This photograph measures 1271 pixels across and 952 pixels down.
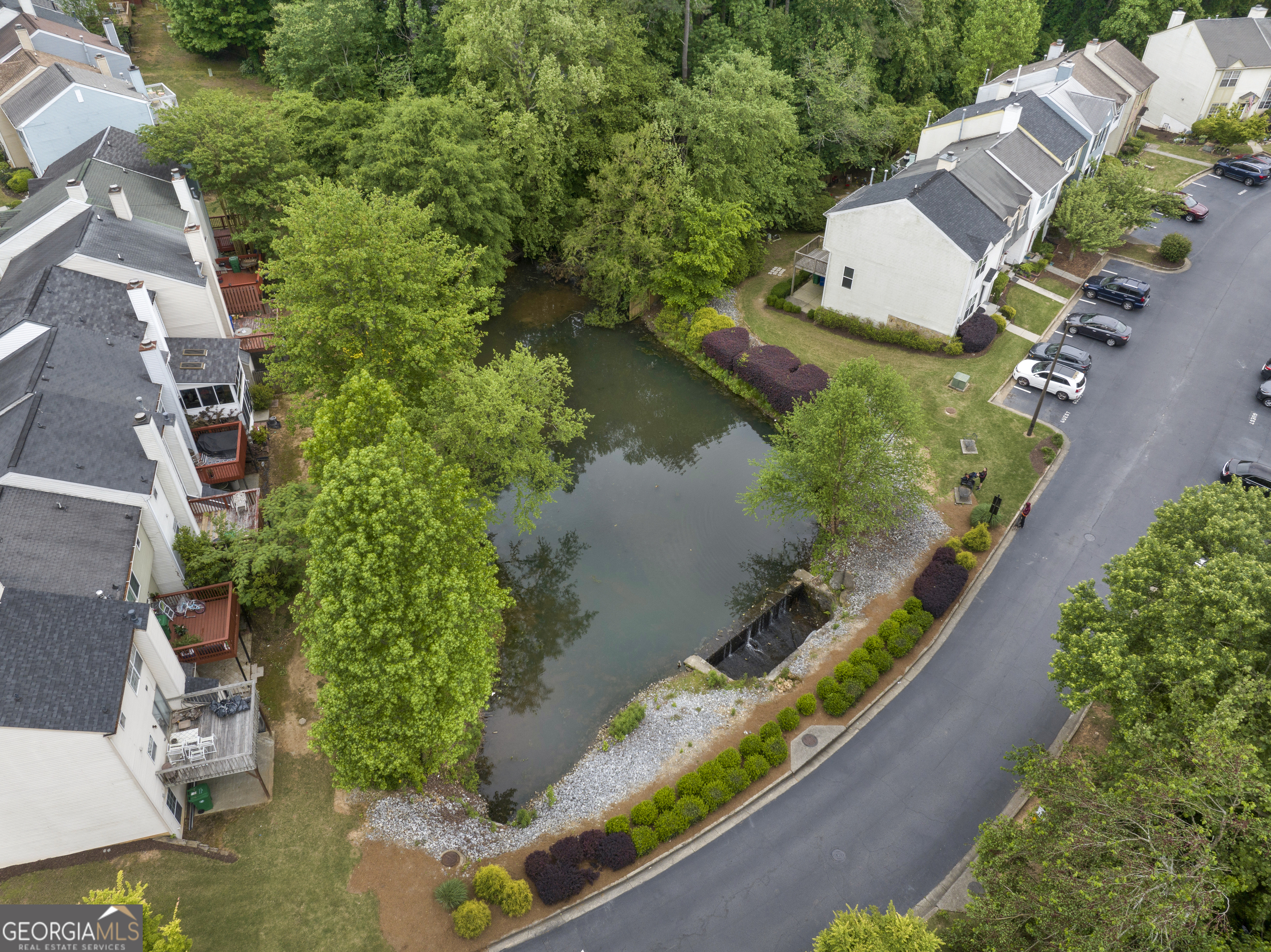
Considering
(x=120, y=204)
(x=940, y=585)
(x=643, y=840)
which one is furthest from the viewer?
(x=120, y=204)

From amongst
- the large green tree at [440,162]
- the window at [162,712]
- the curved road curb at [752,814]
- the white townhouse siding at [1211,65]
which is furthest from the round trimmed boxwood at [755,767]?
the white townhouse siding at [1211,65]

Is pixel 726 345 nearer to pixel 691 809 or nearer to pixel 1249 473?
pixel 1249 473

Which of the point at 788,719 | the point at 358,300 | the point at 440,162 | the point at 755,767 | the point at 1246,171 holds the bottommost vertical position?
the point at 755,767

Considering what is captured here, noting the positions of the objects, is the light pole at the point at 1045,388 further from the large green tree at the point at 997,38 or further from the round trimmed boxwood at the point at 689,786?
the large green tree at the point at 997,38

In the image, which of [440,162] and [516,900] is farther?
[440,162]

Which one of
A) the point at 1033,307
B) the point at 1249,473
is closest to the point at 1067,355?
the point at 1033,307

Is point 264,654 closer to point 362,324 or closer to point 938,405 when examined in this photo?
point 362,324
